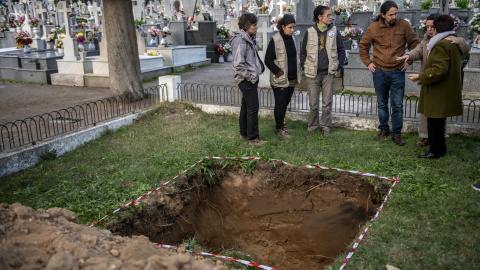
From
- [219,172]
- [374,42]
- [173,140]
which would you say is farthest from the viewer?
[173,140]

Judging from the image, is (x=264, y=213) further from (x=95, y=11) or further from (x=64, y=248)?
(x=95, y=11)

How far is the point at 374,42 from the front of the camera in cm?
659

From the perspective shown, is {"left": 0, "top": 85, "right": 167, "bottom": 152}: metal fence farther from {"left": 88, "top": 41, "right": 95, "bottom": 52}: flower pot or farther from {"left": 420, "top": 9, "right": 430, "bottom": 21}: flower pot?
{"left": 420, "top": 9, "right": 430, "bottom": 21}: flower pot

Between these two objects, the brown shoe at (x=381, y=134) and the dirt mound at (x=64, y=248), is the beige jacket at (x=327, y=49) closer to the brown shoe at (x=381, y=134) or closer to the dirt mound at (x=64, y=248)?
the brown shoe at (x=381, y=134)

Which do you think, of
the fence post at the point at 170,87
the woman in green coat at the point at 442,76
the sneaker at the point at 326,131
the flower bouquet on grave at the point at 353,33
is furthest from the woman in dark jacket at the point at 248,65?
the flower bouquet on grave at the point at 353,33

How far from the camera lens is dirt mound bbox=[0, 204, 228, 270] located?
258cm

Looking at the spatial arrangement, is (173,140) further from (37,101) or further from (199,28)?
(199,28)

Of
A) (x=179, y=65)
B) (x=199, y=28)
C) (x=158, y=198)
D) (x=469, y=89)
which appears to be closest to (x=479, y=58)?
(x=469, y=89)

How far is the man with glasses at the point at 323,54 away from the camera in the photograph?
6844 millimetres

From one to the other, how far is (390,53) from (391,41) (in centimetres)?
17

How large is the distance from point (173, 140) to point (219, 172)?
143 centimetres

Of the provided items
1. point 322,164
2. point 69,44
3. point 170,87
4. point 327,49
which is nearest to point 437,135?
point 322,164

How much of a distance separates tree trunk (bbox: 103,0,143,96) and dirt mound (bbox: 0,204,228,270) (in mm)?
7015

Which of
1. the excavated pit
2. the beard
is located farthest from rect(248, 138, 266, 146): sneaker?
the beard
